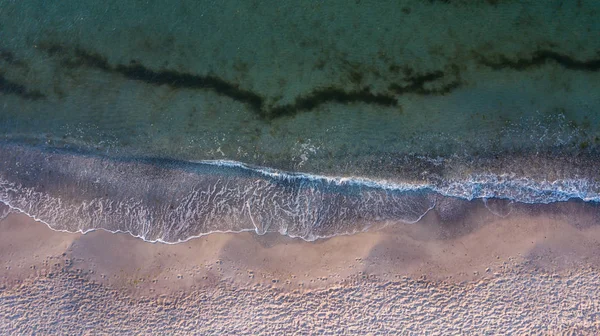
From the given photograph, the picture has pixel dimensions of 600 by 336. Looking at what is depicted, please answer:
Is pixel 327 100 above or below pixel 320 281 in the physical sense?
above

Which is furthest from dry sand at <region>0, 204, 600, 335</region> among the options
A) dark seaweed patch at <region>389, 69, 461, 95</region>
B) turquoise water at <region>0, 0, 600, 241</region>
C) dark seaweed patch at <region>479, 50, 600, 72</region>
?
dark seaweed patch at <region>479, 50, 600, 72</region>

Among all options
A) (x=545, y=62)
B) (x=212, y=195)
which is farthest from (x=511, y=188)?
(x=212, y=195)

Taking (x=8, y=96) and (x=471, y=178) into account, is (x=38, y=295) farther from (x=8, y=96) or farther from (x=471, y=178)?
(x=471, y=178)

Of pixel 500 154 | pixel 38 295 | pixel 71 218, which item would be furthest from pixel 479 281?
pixel 38 295

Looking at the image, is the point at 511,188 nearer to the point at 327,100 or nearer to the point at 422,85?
the point at 422,85

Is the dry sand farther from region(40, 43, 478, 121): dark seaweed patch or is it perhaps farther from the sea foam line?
region(40, 43, 478, 121): dark seaweed patch

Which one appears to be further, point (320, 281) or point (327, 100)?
point (327, 100)
